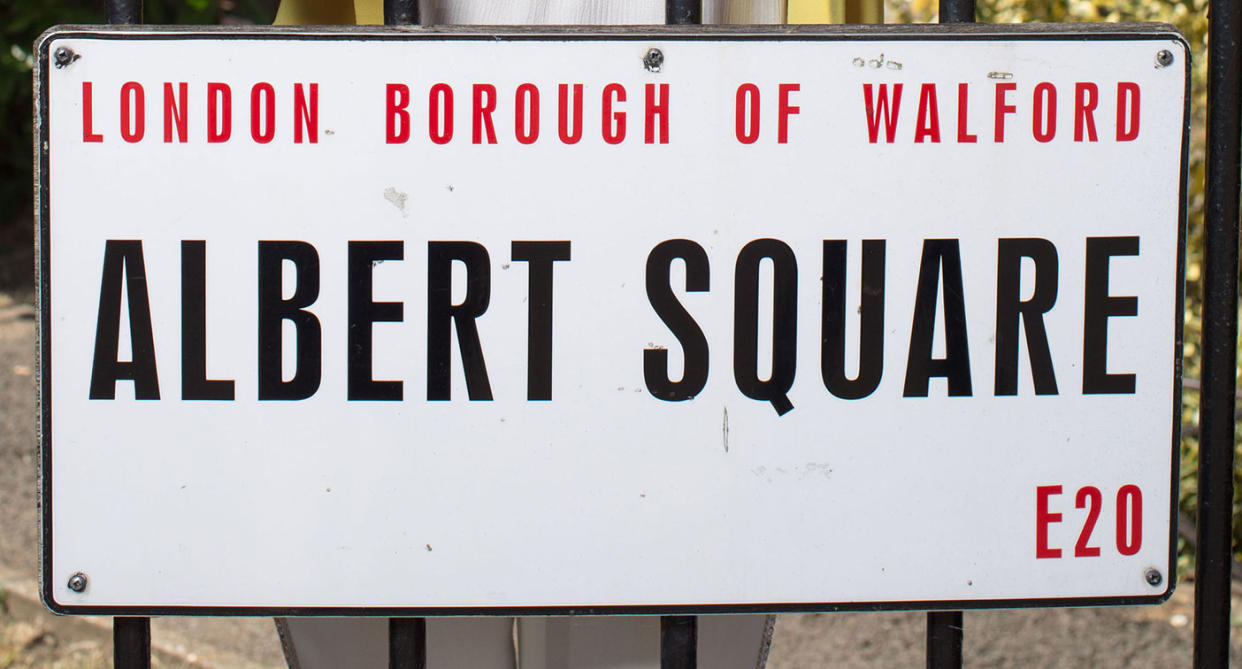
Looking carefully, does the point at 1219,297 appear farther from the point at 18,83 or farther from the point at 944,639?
the point at 18,83

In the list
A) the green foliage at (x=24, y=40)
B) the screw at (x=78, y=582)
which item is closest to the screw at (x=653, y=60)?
the screw at (x=78, y=582)

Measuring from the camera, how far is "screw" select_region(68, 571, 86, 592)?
1.26 metres

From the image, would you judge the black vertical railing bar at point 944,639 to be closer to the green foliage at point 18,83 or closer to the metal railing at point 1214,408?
the metal railing at point 1214,408

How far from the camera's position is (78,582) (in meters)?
1.26

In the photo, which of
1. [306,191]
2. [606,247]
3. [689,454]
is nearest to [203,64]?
[306,191]

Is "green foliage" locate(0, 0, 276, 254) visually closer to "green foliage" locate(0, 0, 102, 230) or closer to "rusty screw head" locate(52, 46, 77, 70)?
"green foliage" locate(0, 0, 102, 230)

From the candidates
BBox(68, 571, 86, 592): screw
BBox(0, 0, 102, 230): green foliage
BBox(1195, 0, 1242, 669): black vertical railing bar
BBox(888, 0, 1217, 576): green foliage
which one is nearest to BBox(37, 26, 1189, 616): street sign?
BBox(68, 571, 86, 592): screw

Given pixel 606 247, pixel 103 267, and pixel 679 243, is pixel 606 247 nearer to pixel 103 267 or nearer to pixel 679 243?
pixel 679 243

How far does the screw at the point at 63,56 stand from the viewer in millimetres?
1207

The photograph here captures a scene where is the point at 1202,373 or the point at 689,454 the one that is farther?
the point at 1202,373

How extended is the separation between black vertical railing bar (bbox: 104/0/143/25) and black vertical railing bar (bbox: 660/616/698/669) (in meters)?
0.83

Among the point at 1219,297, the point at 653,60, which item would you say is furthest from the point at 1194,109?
the point at 653,60

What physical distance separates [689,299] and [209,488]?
513mm

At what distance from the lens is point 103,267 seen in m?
1.22
